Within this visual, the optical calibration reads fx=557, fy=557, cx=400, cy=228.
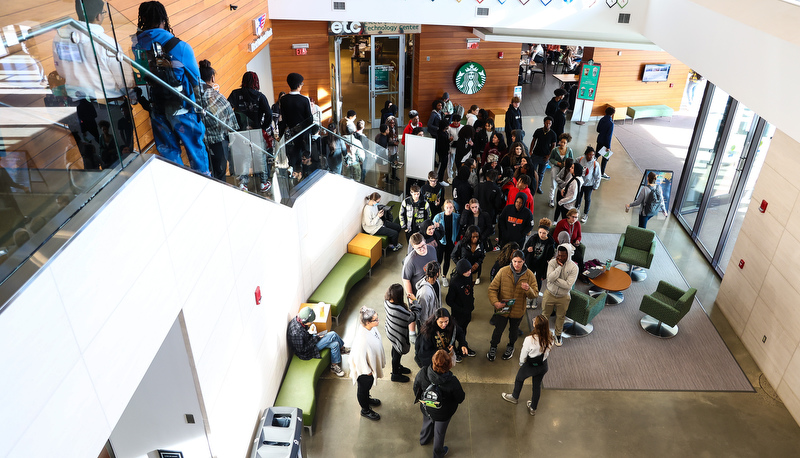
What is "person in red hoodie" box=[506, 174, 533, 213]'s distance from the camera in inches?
322

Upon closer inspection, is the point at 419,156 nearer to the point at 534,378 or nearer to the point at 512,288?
the point at 512,288

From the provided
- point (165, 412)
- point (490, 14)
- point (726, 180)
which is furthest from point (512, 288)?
point (490, 14)

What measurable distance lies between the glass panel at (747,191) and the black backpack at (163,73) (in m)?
7.99

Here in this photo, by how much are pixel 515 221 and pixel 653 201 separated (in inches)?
→ 103

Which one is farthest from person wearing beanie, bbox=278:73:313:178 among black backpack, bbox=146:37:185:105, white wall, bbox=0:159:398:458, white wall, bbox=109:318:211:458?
white wall, bbox=109:318:211:458

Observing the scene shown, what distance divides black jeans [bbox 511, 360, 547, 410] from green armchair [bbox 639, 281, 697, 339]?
2.10m

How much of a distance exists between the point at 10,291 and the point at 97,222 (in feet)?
2.06

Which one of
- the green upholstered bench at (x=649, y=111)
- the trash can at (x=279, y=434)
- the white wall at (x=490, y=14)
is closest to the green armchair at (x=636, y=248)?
the white wall at (x=490, y=14)

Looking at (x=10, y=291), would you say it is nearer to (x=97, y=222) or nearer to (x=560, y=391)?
(x=97, y=222)

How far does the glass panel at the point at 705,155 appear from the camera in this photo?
980 centimetres

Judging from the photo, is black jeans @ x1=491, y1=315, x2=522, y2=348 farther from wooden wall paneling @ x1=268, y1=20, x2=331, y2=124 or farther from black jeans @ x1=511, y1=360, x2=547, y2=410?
wooden wall paneling @ x1=268, y1=20, x2=331, y2=124

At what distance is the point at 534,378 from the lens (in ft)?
20.6

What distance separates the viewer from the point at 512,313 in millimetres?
7000

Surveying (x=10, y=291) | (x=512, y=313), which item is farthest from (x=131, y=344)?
(x=512, y=313)
